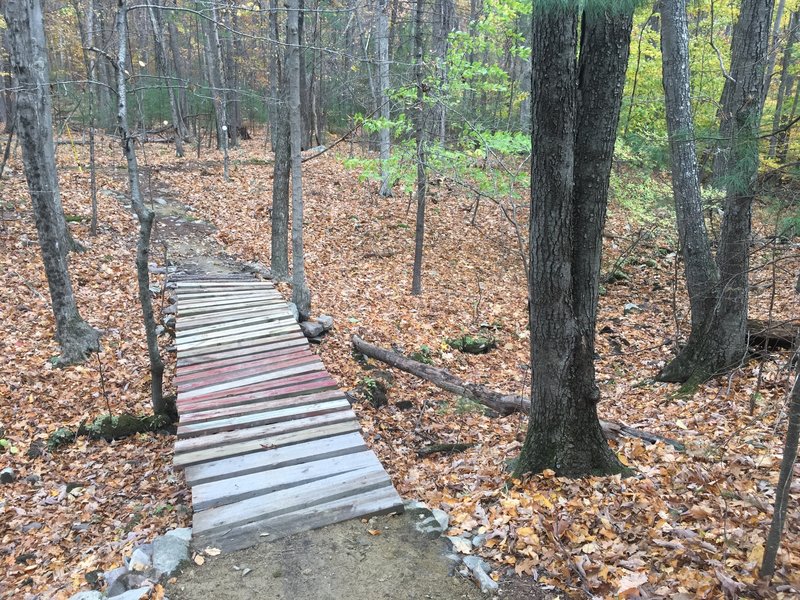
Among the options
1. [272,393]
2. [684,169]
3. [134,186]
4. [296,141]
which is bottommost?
[272,393]

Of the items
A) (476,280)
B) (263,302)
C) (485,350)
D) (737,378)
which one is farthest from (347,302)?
(737,378)

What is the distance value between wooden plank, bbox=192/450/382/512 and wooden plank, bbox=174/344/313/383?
2083mm

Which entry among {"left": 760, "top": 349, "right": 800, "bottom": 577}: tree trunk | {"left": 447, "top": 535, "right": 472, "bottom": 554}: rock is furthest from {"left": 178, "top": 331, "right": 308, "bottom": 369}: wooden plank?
{"left": 760, "top": 349, "right": 800, "bottom": 577}: tree trunk

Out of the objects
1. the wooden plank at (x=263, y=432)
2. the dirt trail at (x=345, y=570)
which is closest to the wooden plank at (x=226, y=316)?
the wooden plank at (x=263, y=432)

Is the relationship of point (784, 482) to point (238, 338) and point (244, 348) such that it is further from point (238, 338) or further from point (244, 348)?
point (238, 338)

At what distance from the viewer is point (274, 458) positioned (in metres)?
4.59

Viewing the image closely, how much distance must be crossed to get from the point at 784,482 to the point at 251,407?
4.53 m

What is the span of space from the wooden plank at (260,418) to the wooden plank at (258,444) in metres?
0.27

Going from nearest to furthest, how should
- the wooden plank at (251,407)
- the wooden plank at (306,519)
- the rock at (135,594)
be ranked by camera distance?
the rock at (135,594)
the wooden plank at (306,519)
the wooden plank at (251,407)

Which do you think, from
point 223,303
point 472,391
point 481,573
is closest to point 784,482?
point 481,573

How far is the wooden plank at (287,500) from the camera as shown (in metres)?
3.86

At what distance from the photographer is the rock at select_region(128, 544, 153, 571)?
11.3 feet

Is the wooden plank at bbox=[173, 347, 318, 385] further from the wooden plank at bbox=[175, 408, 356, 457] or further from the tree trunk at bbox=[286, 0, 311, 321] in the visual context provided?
the tree trunk at bbox=[286, 0, 311, 321]

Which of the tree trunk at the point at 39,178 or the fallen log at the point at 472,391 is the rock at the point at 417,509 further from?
the tree trunk at the point at 39,178
